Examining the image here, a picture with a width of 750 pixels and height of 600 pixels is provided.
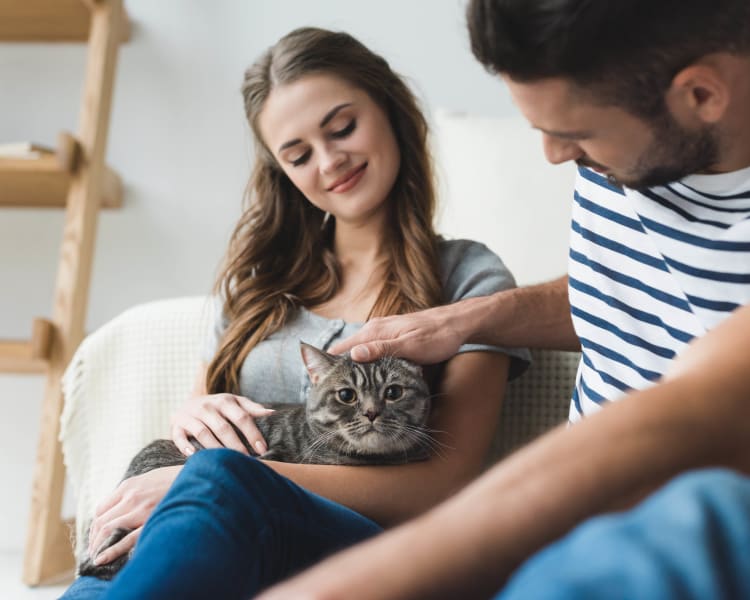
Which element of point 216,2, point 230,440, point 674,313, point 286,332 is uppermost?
point 216,2

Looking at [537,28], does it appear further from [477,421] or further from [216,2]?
[216,2]

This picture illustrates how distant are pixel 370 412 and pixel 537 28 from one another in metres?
0.68

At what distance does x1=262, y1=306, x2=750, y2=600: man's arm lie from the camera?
1.68 ft

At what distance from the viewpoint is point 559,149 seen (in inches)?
35.5

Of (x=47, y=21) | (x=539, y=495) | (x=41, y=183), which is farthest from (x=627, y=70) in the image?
(x=47, y=21)

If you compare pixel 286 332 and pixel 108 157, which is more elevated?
pixel 108 157

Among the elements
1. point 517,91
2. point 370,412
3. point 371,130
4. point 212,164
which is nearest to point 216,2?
point 212,164

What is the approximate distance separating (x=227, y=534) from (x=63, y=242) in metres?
1.55

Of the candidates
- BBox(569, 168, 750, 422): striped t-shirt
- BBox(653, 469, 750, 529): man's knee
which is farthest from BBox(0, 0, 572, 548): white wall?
BBox(653, 469, 750, 529): man's knee

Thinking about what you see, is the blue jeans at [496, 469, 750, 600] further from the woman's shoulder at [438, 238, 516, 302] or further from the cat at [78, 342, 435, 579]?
the woman's shoulder at [438, 238, 516, 302]

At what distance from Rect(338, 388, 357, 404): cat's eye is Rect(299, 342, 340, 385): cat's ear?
1.6 inches

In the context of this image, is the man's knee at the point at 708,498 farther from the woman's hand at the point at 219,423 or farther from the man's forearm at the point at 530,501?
the woman's hand at the point at 219,423

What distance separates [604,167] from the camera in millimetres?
908

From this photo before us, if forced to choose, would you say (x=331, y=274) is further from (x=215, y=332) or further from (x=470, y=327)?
(x=470, y=327)
